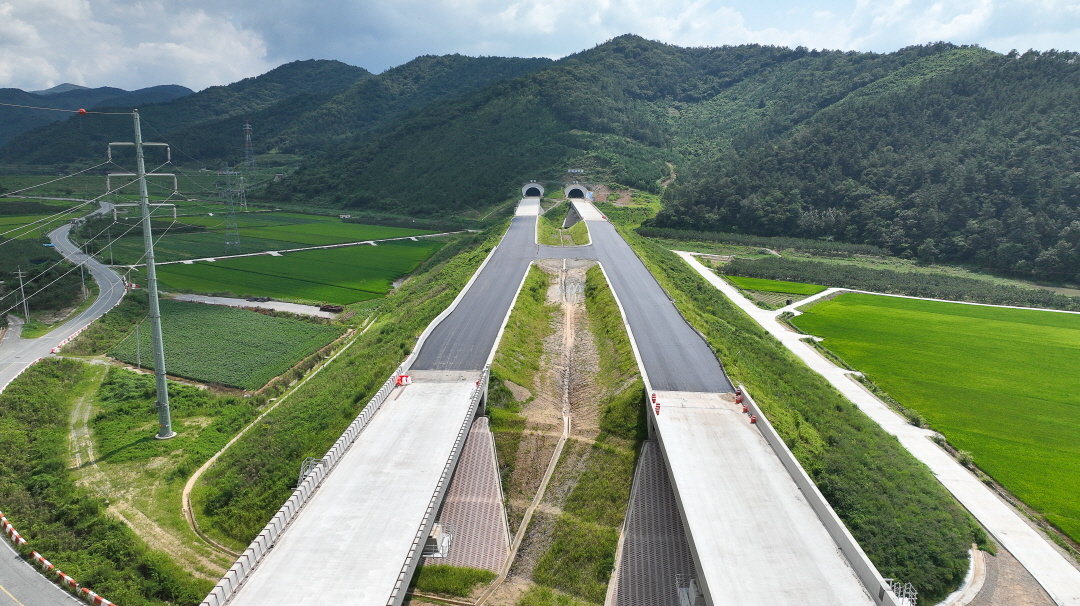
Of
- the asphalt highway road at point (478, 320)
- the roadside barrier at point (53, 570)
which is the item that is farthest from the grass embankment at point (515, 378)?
the roadside barrier at point (53, 570)

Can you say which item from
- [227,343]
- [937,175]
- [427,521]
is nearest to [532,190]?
[937,175]

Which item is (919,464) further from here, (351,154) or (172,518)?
(351,154)

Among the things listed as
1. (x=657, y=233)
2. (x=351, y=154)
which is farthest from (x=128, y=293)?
(x=351, y=154)

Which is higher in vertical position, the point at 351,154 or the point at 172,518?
the point at 351,154

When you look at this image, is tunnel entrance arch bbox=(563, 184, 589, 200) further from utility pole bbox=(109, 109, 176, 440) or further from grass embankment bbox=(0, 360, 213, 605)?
grass embankment bbox=(0, 360, 213, 605)

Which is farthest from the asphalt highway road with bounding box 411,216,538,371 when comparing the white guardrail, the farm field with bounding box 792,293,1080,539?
the farm field with bounding box 792,293,1080,539

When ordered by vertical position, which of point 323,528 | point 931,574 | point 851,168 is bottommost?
point 931,574

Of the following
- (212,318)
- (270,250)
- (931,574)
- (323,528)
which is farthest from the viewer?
(270,250)

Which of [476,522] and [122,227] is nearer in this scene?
[476,522]
